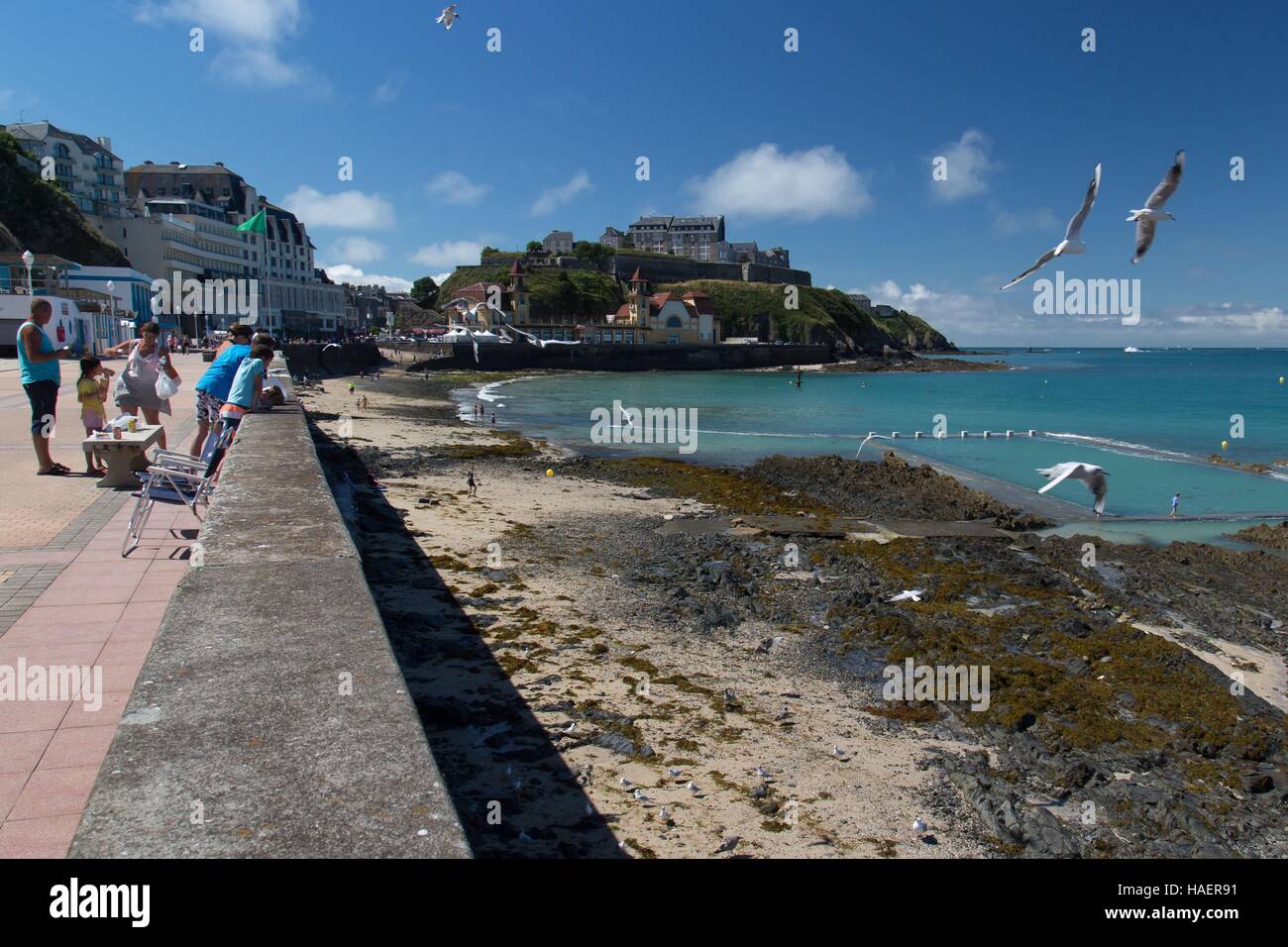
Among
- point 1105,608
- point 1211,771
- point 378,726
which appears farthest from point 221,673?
point 1105,608

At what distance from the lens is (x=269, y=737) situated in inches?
110

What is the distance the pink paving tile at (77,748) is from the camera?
147 inches

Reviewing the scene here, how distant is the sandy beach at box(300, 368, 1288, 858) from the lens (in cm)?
563

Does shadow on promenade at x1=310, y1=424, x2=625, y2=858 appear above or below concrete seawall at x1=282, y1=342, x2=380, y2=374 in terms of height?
below

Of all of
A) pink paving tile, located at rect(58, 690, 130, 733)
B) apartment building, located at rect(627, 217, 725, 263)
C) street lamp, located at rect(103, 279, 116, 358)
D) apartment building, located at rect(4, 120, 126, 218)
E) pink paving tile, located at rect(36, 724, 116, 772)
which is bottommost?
pink paving tile, located at rect(36, 724, 116, 772)

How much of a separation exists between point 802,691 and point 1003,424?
43.5 metres

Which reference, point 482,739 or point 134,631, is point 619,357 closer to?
point 482,739

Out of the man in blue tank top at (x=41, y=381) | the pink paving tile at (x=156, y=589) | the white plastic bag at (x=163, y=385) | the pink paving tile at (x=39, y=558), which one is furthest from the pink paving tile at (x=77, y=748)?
the white plastic bag at (x=163, y=385)

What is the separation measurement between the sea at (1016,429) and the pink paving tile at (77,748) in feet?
58.3

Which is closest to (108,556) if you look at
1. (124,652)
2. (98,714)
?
(124,652)

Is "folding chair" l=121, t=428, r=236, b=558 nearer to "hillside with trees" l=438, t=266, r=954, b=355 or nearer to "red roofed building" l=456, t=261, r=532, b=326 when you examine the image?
"red roofed building" l=456, t=261, r=532, b=326

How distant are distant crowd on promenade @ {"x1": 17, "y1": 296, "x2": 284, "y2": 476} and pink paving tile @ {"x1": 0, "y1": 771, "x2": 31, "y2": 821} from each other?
6108 millimetres

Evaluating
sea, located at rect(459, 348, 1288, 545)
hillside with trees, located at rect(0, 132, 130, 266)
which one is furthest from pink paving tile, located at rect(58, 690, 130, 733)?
hillside with trees, located at rect(0, 132, 130, 266)

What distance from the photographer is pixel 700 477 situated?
2134cm
